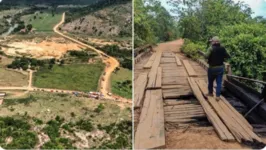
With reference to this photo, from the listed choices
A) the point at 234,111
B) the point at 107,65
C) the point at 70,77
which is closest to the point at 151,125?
the point at 234,111

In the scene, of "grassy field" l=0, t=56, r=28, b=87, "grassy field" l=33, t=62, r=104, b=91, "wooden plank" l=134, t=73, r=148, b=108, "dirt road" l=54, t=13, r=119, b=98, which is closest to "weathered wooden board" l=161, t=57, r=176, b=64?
"wooden plank" l=134, t=73, r=148, b=108

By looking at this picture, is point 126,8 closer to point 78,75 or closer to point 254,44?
point 78,75

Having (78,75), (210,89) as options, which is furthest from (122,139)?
(78,75)

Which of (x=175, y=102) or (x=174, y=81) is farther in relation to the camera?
(x=174, y=81)

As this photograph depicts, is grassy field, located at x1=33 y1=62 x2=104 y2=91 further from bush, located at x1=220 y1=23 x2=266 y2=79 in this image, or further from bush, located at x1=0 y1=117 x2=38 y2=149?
bush, located at x1=220 y1=23 x2=266 y2=79

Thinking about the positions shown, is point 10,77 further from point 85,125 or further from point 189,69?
point 189,69
